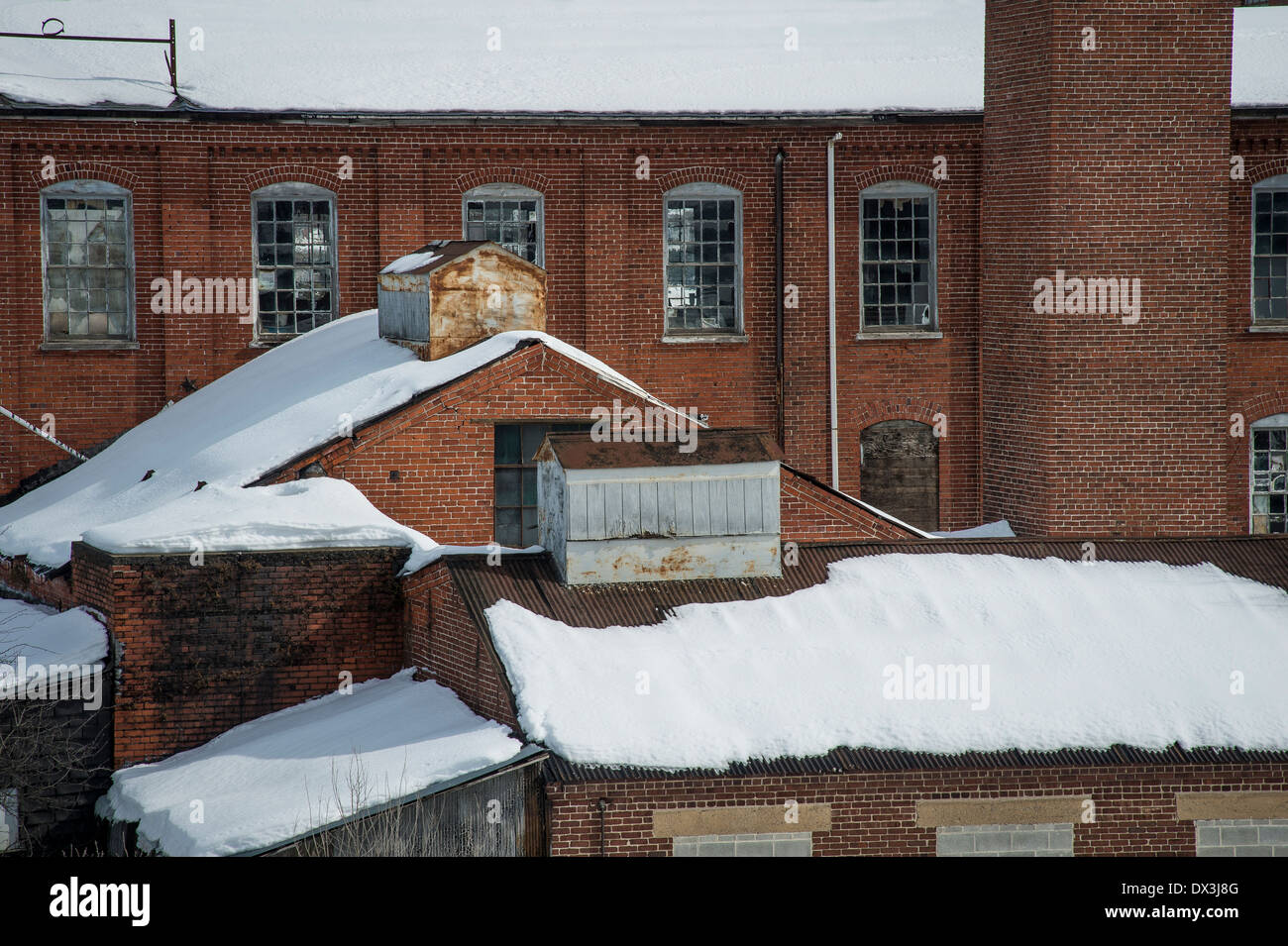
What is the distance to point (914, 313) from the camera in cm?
2461

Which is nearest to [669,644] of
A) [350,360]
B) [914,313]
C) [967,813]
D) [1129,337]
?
[967,813]

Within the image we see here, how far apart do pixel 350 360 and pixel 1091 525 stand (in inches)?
372

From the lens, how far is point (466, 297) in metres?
20.0

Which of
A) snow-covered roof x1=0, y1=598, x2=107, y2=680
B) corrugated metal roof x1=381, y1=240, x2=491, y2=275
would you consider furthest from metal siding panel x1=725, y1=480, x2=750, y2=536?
snow-covered roof x1=0, y1=598, x2=107, y2=680

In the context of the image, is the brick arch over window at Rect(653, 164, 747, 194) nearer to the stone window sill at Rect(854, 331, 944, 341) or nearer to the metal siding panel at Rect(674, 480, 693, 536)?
the stone window sill at Rect(854, 331, 944, 341)

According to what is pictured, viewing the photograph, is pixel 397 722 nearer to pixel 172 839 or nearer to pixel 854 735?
pixel 172 839

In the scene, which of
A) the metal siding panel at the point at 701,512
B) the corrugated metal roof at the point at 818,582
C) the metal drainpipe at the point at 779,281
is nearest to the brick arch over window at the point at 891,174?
the metal drainpipe at the point at 779,281

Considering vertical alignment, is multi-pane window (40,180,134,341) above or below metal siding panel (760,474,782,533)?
above

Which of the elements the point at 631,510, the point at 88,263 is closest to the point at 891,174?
the point at 631,510

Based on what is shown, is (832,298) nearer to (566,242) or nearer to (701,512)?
(566,242)

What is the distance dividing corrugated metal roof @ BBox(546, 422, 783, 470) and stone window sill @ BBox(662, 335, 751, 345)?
25.1 feet

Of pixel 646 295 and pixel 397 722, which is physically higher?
pixel 646 295

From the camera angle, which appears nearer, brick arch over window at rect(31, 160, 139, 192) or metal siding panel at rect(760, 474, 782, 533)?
metal siding panel at rect(760, 474, 782, 533)

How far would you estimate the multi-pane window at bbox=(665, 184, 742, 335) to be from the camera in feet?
79.5
